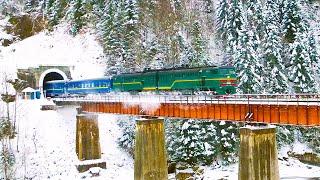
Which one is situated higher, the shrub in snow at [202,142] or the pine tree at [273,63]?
the pine tree at [273,63]

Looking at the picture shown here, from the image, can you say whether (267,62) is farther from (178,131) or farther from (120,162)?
(120,162)

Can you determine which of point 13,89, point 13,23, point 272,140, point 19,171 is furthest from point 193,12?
point 272,140

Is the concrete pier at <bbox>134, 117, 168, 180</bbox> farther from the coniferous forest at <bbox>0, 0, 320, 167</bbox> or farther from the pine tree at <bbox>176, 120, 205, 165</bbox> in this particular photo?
the coniferous forest at <bbox>0, 0, 320, 167</bbox>

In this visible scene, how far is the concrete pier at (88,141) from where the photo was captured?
49.2 meters

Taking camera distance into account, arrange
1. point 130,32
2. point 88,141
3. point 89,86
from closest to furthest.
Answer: point 88,141, point 89,86, point 130,32

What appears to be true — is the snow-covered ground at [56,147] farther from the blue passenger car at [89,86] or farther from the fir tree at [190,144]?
the fir tree at [190,144]

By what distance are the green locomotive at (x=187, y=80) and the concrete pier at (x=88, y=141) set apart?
815 centimetres

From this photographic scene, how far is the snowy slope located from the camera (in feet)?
234

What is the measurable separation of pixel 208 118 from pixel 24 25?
5823 cm

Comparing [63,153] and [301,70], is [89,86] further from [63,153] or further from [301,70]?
[301,70]

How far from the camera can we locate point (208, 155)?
53.2 metres

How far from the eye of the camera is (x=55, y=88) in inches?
2717

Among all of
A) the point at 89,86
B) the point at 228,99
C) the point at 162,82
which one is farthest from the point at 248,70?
the point at 228,99

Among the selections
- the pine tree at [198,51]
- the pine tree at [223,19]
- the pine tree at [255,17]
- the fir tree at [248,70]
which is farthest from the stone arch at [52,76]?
the pine tree at [255,17]
